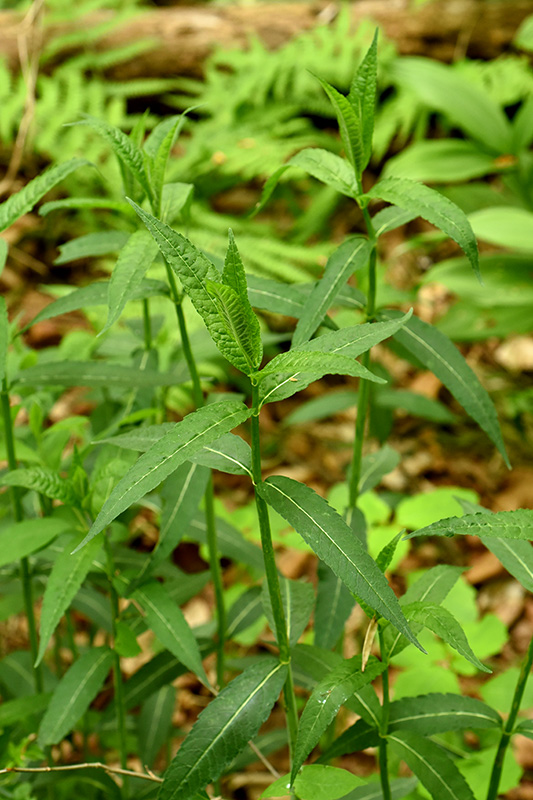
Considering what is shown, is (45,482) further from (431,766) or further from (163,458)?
(431,766)

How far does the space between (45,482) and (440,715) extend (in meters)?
0.77

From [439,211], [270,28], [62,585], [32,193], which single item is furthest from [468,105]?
[62,585]

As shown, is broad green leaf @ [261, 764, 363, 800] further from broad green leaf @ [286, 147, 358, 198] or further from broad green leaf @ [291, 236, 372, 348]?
broad green leaf @ [286, 147, 358, 198]

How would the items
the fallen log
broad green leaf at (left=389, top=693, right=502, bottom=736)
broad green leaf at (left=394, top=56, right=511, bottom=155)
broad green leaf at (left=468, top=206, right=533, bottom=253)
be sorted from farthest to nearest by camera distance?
the fallen log < broad green leaf at (left=394, top=56, right=511, bottom=155) < broad green leaf at (left=468, top=206, right=533, bottom=253) < broad green leaf at (left=389, top=693, right=502, bottom=736)

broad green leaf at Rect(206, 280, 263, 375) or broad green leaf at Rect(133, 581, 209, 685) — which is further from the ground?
broad green leaf at Rect(206, 280, 263, 375)

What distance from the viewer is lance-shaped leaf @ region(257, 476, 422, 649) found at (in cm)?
82

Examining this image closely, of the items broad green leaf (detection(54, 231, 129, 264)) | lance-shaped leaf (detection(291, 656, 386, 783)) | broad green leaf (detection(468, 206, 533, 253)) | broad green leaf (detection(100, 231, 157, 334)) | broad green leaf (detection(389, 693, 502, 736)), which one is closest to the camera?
lance-shaped leaf (detection(291, 656, 386, 783))

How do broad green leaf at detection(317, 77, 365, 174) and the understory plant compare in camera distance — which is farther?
broad green leaf at detection(317, 77, 365, 174)

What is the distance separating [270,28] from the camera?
418cm

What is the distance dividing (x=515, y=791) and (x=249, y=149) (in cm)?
306

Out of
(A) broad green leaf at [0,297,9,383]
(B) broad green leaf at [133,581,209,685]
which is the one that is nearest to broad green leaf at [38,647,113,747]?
(B) broad green leaf at [133,581,209,685]

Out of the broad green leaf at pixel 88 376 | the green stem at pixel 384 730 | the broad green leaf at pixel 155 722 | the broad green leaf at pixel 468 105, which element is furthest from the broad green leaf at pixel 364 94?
the broad green leaf at pixel 468 105

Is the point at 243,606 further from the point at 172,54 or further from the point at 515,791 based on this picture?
the point at 172,54

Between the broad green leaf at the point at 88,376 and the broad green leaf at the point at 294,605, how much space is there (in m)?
0.45
